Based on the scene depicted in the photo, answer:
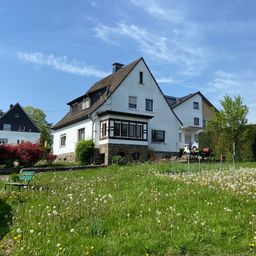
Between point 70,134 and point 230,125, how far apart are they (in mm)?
20981

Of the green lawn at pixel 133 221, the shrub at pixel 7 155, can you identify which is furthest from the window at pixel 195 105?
the green lawn at pixel 133 221

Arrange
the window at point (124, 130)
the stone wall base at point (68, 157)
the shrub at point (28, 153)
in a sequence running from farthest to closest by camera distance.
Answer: the stone wall base at point (68, 157) < the window at point (124, 130) < the shrub at point (28, 153)

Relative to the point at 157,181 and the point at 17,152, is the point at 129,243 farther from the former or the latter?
the point at 17,152

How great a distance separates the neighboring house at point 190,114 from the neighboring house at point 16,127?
105 feet

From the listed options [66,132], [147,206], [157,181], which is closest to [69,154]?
[66,132]

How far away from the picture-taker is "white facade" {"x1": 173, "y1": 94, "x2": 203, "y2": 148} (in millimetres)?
56531

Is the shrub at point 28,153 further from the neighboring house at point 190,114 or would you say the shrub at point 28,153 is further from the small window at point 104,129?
the neighboring house at point 190,114

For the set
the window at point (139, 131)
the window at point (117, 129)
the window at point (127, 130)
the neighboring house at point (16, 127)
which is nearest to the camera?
the window at point (127, 130)

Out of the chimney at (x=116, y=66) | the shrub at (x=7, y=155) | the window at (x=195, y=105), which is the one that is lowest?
the shrub at (x=7, y=155)

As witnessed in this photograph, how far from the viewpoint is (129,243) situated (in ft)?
24.1

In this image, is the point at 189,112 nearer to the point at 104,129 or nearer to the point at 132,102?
the point at 132,102

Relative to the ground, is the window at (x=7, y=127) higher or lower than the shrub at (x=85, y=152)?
higher

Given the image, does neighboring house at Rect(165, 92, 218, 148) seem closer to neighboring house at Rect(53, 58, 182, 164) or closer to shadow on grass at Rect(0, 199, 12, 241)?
neighboring house at Rect(53, 58, 182, 164)

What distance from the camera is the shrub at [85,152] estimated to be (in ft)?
122
